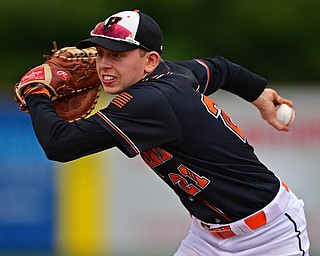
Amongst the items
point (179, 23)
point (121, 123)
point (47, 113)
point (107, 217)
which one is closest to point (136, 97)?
point (121, 123)

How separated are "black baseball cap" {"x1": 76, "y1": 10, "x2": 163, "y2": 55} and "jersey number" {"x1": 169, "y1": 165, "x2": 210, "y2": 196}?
583 millimetres

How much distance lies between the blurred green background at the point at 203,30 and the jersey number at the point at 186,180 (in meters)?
5.55

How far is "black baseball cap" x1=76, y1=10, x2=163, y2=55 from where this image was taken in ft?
14.1

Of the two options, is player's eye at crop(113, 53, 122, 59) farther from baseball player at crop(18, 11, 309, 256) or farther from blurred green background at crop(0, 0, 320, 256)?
blurred green background at crop(0, 0, 320, 256)

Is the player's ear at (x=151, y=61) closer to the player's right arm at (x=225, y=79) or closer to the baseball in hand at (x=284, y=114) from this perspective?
the player's right arm at (x=225, y=79)

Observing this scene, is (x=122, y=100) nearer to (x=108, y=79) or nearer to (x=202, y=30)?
(x=108, y=79)

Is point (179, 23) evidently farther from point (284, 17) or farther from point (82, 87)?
point (82, 87)

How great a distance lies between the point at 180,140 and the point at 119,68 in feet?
1.41

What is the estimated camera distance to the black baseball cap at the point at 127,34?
4.29 meters

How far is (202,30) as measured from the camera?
33.1ft

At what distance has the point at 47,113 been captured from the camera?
4.27 metres

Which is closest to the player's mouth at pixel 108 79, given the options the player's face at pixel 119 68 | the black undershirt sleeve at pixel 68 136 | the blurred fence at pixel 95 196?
the player's face at pixel 119 68

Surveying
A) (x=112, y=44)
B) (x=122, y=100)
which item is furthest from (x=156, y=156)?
(x=112, y=44)

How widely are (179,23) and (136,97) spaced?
5905mm
